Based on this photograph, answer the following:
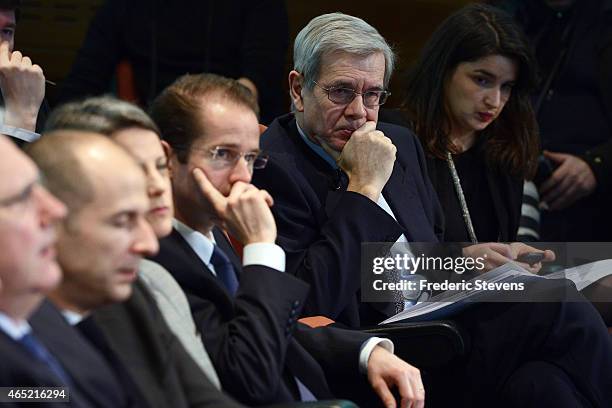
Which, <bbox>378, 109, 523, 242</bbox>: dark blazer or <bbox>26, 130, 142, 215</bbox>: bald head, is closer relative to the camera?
<bbox>26, 130, 142, 215</bbox>: bald head

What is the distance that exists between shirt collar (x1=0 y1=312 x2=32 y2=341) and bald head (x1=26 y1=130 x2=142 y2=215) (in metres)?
0.22

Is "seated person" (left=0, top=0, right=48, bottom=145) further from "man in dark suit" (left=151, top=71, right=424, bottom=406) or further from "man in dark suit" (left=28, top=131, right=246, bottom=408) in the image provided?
"man in dark suit" (left=28, top=131, right=246, bottom=408)

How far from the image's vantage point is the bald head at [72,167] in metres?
2.05

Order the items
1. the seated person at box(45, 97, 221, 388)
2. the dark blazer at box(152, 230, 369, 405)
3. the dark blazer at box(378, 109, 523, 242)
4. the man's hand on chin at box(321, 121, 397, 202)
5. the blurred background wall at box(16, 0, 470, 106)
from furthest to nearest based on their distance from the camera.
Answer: the blurred background wall at box(16, 0, 470, 106) < the dark blazer at box(378, 109, 523, 242) < the man's hand on chin at box(321, 121, 397, 202) < the dark blazer at box(152, 230, 369, 405) < the seated person at box(45, 97, 221, 388)

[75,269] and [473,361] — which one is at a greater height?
[75,269]

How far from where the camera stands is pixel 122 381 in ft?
7.07

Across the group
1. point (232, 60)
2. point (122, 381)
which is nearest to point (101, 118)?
point (122, 381)

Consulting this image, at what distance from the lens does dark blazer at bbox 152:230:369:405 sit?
8.42 ft

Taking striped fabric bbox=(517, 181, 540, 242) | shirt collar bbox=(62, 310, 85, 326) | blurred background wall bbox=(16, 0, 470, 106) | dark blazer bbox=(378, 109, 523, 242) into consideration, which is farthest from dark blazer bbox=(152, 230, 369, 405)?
blurred background wall bbox=(16, 0, 470, 106)

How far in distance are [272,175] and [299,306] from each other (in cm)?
75

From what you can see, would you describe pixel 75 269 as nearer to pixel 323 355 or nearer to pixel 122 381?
pixel 122 381

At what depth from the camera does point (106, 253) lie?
6.82 feet

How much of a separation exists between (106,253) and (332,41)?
1600 millimetres

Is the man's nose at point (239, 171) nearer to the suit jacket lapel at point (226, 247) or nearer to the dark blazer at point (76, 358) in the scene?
the suit jacket lapel at point (226, 247)
